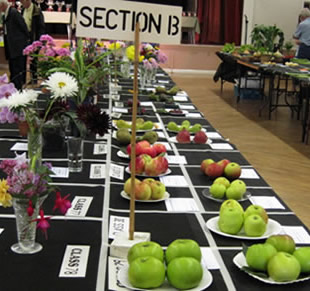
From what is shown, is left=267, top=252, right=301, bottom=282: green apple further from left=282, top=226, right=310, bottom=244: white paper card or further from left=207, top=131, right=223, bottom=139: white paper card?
left=207, top=131, right=223, bottom=139: white paper card

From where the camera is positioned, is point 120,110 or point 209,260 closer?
point 209,260

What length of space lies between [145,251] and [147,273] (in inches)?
2.7

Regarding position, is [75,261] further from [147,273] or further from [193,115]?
[193,115]

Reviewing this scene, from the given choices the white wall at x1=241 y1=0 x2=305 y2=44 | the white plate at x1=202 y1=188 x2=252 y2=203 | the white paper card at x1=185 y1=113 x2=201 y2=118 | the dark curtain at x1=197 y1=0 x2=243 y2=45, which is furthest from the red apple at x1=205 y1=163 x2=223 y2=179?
the dark curtain at x1=197 y1=0 x2=243 y2=45

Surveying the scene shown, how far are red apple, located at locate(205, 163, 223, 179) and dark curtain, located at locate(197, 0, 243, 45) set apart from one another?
12015 millimetres

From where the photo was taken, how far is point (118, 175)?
190 centimetres

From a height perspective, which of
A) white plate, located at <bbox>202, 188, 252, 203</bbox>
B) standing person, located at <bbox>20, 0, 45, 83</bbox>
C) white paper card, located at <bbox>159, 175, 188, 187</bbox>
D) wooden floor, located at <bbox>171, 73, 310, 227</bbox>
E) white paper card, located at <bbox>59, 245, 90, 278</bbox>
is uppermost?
standing person, located at <bbox>20, 0, 45, 83</bbox>

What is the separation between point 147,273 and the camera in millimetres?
1052

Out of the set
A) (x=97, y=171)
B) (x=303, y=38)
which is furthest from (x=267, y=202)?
(x=303, y=38)

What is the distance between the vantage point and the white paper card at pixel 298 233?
1.39 m

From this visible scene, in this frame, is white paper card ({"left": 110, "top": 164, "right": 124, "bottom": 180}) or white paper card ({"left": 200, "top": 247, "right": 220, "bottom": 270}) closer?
white paper card ({"left": 200, "top": 247, "right": 220, "bottom": 270})

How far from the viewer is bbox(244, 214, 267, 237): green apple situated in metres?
1.34

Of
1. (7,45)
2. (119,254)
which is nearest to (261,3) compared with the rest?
(7,45)

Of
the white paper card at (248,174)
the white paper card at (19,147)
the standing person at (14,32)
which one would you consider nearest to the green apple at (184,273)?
the white paper card at (248,174)
